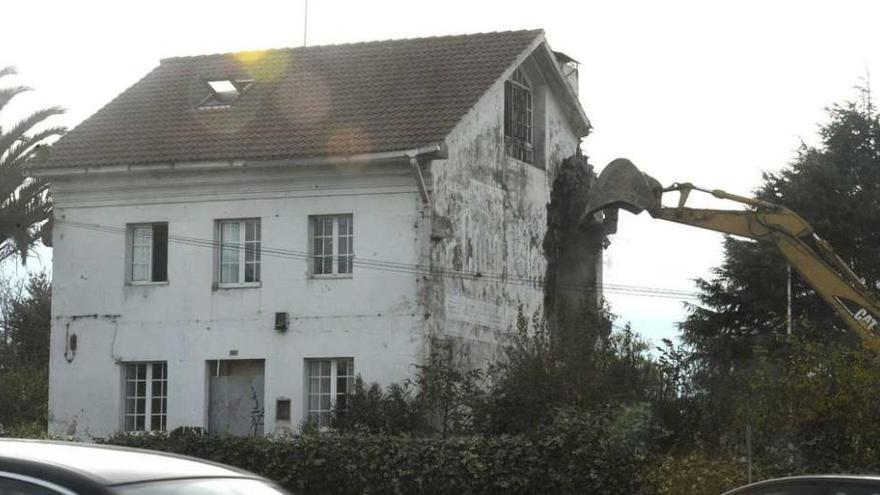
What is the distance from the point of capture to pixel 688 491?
69.7ft

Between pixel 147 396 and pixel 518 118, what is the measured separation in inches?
405

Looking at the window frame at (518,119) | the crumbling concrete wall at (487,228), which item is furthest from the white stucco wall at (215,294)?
the window frame at (518,119)

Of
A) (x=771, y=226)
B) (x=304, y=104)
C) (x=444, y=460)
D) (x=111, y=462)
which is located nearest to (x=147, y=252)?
(x=304, y=104)

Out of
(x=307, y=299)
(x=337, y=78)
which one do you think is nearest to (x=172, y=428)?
(x=307, y=299)

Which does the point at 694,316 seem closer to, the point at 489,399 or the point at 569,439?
the point at 489,399

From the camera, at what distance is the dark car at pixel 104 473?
6117mm

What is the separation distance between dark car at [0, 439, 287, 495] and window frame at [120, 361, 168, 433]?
84.4ft

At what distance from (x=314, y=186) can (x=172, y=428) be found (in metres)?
5.84

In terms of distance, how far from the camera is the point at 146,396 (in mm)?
32688

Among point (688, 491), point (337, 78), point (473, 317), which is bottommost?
point (688, 491)

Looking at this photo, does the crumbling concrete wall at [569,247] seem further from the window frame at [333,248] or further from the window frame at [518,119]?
the window frame at [333,248]

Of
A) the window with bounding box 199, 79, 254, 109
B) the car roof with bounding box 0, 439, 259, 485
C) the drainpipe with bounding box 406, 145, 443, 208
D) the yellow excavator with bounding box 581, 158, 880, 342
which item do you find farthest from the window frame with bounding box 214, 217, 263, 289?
the car roof with bounding box 0, 439, 259, 485

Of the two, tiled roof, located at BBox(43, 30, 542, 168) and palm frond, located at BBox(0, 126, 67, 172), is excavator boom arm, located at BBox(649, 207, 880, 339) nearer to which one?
tiled roof, located at BBox(43, 30, 542, 168)

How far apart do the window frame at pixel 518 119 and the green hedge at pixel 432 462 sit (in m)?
10.5
